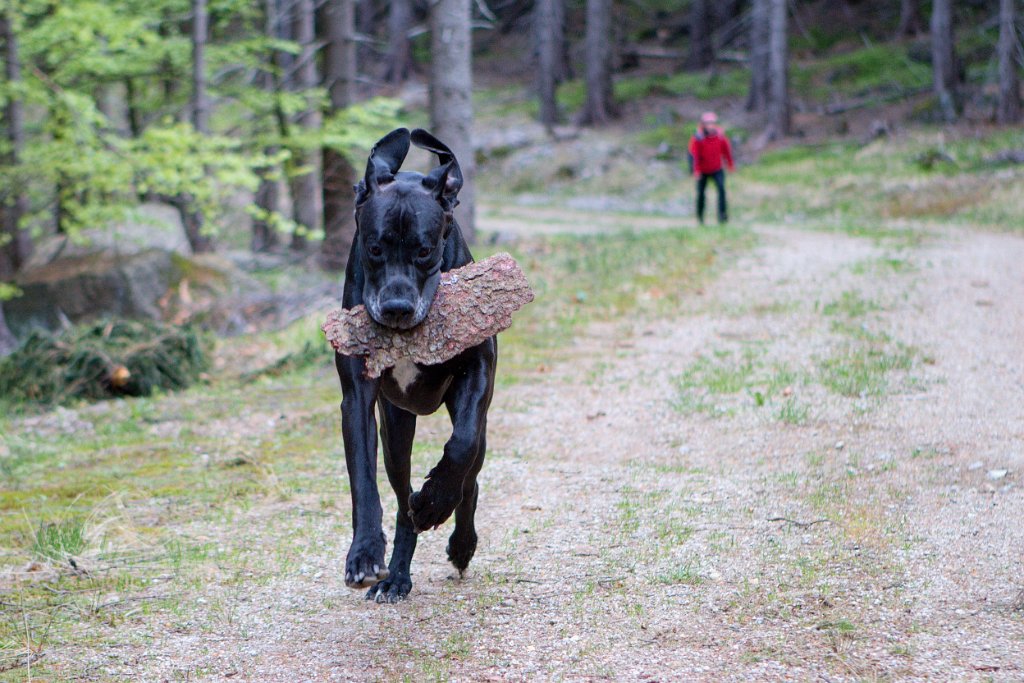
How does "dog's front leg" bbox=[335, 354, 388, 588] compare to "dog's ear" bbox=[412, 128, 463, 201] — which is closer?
"dog's front leg" bbox=[335, 354, 388, 588]

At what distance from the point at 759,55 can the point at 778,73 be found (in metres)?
4.77

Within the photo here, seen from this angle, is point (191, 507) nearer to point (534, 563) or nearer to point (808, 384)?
point (534, 563)

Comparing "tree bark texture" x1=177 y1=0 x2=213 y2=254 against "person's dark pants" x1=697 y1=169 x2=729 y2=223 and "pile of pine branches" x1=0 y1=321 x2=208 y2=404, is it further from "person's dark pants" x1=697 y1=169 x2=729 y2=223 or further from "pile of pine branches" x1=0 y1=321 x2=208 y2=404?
"person's dark pants" x1=697 y1=169 x2=729 y2=223

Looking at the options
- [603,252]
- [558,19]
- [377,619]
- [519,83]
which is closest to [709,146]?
[603,252]

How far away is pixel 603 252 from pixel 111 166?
687 centimetres

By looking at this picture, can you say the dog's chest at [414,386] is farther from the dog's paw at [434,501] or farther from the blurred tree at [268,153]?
the blurred tree at [268,153]

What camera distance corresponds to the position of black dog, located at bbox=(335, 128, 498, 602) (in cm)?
409

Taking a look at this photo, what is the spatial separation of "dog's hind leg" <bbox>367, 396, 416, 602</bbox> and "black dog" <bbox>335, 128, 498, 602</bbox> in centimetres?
1

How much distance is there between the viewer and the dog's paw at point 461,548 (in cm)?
490

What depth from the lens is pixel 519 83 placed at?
45906 mm

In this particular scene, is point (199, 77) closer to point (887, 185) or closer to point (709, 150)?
point (709, 150)

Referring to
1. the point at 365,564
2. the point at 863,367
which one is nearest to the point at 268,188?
the point at 863,367

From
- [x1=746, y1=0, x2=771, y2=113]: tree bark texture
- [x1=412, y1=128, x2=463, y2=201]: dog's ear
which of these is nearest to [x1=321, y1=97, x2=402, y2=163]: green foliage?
[x1=412, y1=128, x2=463, y2=201]: dog's ear

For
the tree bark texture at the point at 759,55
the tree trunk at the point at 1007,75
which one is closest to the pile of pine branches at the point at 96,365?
the tree trunk at the point at 1007,75
